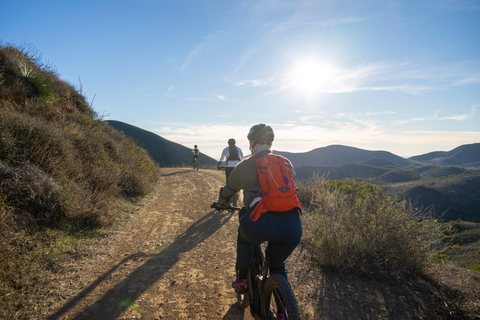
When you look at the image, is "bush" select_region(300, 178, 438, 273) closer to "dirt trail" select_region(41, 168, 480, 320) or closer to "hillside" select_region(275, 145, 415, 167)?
"dirt trail" select_region(41, 168, 480, 320)

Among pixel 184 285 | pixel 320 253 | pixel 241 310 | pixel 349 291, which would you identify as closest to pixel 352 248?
pixel 320 253

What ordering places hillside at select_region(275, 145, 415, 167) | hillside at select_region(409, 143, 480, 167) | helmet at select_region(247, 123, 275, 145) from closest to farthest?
helmet at select_region(247, 123, 275, 145) → hillside at select_region(409, 143, 480, 167) → hillside at select_region(275, 145, 415, 167)

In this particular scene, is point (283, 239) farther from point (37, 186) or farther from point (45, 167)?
point (45, 167)

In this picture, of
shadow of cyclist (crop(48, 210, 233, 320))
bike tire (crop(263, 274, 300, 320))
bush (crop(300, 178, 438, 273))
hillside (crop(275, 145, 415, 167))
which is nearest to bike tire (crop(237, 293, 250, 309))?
bike tire (crop(263, 274, 300, 320))

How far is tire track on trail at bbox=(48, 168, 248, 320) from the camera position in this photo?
2928 mm

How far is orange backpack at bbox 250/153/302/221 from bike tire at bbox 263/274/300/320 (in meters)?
0.56

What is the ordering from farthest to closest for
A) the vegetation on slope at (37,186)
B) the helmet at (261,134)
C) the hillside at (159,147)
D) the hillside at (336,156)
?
the hillside at (336,156), the hillside at (159,147), the vegetation on slope at (37,186), the helmet at (261,134)

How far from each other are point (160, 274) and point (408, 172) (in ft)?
329

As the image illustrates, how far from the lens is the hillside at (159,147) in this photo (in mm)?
85875

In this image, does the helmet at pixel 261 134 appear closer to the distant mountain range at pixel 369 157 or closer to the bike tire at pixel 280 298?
the bike tire at pixel 280 298

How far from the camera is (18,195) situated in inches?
158

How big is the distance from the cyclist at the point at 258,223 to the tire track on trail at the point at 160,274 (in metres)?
0.93

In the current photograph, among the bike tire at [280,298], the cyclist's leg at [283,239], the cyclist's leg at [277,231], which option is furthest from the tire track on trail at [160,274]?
the cyclist's leg at [277,231]

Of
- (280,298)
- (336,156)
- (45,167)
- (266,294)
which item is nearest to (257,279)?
(266,294)
